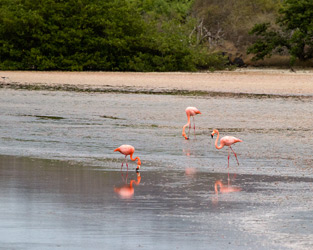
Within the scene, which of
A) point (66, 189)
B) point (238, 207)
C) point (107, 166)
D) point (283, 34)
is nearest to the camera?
point (238, 207)

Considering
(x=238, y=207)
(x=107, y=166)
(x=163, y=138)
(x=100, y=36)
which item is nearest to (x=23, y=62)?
(x=100, y=36)

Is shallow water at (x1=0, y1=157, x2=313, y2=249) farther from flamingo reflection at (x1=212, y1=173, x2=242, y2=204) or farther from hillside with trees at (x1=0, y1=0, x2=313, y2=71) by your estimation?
hillside with trees at (x1=0, y1=0, x2=313, y2=71)

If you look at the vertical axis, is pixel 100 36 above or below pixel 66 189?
above

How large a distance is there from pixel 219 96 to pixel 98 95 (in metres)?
4.38

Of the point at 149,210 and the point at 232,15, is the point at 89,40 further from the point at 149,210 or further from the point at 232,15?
the point at 149,210

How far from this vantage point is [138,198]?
9.22 metres

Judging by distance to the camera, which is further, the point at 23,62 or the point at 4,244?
the point at 23,62

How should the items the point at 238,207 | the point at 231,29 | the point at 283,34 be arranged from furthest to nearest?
the point at 231,29, the point at 283,34, the point at 238,207

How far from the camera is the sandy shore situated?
3316 cm

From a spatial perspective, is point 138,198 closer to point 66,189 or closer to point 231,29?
point 66,189

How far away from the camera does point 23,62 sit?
1897 inches

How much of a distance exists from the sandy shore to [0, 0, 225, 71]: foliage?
224cm

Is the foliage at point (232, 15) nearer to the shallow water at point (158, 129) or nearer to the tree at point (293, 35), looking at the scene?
the tree at point (293, 35)

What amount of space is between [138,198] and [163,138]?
270 inches
